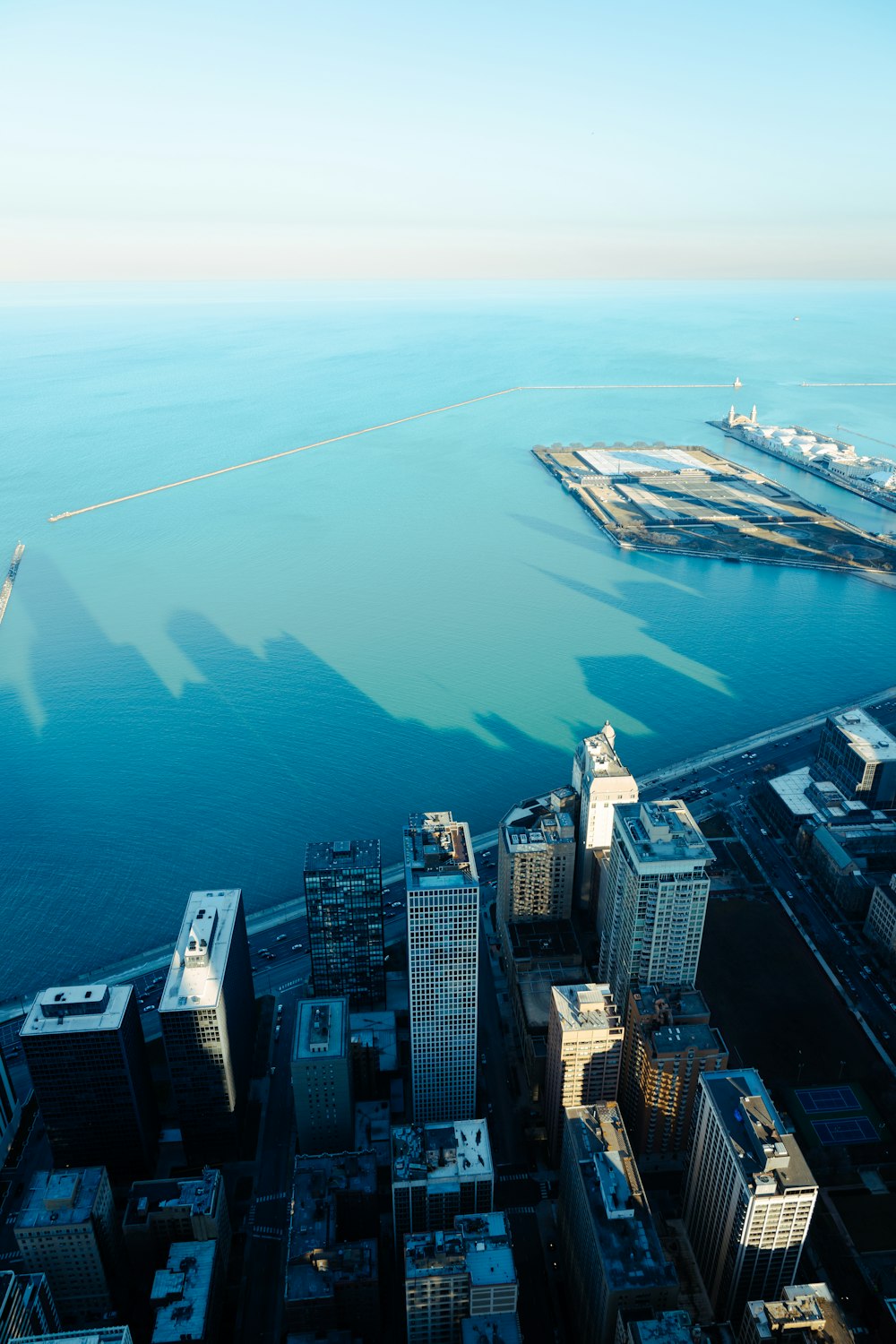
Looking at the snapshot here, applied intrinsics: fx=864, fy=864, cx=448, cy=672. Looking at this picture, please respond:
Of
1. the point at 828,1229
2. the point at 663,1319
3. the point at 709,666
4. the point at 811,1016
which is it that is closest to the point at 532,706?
the point at 709,666

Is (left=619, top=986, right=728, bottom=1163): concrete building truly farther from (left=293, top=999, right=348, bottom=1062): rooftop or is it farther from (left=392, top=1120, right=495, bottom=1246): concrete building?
(left=293, top=999, right=348, bottom=1062): rooftop

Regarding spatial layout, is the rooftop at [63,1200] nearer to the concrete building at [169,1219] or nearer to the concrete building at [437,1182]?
the concrete building at [169,1219]

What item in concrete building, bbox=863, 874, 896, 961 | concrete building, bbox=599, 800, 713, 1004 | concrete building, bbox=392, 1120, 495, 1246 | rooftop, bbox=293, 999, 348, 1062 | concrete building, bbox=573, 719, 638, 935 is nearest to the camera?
concrete building, bbox=392, 1120, 495, 1246

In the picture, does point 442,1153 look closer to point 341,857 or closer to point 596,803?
point 341,857

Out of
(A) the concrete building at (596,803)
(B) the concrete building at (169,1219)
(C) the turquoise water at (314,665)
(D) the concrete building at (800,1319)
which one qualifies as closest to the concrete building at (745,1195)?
(D) the concrete building at (800,1319)

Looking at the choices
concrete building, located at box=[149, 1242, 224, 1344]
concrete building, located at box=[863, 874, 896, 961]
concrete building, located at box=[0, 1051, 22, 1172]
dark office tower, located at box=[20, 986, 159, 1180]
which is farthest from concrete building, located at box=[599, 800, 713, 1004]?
concrete building, located at box=[0, 1051, 22, 1172]
